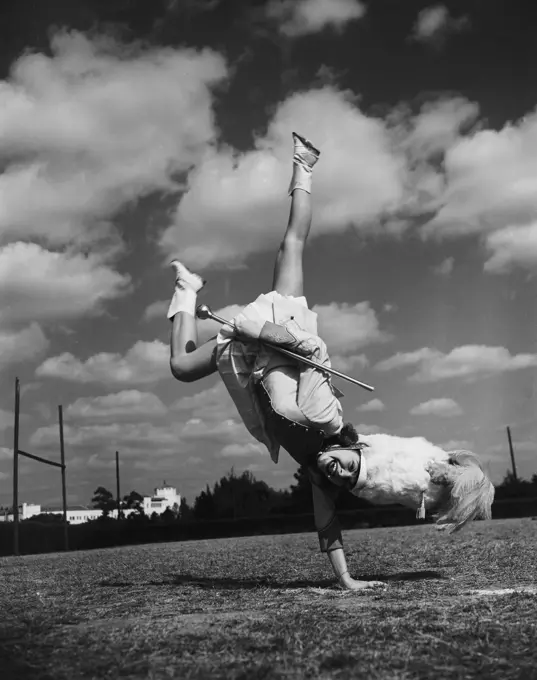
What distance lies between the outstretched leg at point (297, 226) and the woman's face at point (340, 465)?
105 cm

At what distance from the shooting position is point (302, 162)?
16.9ft

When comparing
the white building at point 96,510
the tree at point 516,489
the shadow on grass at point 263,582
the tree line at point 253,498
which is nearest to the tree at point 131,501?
the white building at point 96,510

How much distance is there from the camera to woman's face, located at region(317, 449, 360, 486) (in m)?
4.25

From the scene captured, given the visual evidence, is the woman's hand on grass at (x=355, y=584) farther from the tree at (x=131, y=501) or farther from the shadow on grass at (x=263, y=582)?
the tree at (x=131, y=501)

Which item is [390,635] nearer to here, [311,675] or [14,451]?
[311,675]

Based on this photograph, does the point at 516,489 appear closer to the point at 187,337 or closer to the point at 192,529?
the point at 192,529

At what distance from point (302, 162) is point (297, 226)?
0.50 meters

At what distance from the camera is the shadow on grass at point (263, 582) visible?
4.78 m

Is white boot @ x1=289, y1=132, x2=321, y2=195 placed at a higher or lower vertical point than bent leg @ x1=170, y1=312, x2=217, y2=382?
higher

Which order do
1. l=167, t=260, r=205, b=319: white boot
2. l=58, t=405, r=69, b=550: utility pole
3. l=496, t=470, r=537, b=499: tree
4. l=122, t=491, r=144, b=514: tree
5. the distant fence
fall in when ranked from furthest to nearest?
l=122, t=491, r=144, b=514: tree
l=496, t=470, r=537, b=499: tree
l=58, t=405, r=69, b=550: utility pole
the distant fence
l=167, t=260, r=205, b=319: white boot

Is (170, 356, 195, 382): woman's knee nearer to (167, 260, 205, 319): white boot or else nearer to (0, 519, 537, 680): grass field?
(167, 260, 205, 319): white boot

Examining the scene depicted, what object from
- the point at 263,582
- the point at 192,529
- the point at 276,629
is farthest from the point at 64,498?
the point at 276,629

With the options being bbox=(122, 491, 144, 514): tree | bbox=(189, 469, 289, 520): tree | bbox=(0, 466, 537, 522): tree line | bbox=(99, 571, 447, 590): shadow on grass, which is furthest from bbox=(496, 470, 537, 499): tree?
bbox=(122, 491, 144, 514): tree

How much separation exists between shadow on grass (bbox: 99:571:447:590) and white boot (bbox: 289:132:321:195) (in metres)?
2.48
